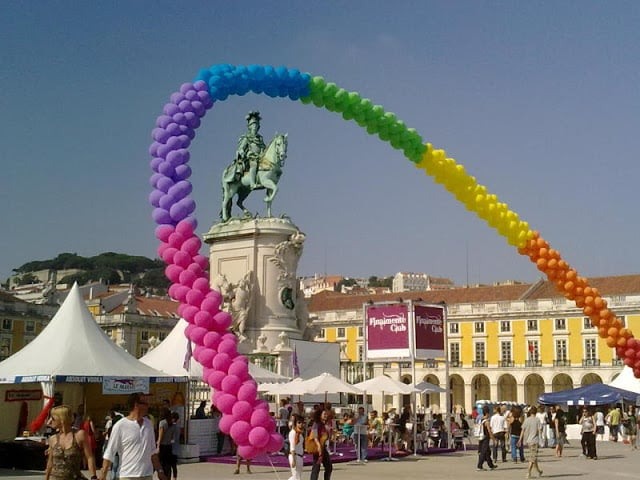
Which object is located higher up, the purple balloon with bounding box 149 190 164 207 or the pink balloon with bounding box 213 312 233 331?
the purple balloon with bounding box 149 190 164 207

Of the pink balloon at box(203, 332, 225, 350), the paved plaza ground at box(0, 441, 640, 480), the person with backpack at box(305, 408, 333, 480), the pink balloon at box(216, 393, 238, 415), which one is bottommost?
the paved plaza ground at box(0, 441, 640, 480)

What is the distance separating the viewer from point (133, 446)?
8.29 m

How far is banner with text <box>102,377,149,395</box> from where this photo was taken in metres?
18.2

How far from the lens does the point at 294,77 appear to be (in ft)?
46.6

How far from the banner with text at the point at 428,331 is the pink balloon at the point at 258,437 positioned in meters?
14.6

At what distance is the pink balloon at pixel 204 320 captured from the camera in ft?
35.7

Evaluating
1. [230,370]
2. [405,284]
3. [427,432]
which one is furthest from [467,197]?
[405,284]

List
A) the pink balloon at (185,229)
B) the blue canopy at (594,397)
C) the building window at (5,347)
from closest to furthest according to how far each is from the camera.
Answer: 1. the pink balloon at (185,229)
2. the blue canopy at (594,397)
3. the building window at (5,347)

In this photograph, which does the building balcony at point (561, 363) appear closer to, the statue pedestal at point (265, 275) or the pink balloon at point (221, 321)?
the statue pedestal at point (265, 275)

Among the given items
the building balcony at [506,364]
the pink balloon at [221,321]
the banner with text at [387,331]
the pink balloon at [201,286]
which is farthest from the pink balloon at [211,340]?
the building balcony at [506,364]

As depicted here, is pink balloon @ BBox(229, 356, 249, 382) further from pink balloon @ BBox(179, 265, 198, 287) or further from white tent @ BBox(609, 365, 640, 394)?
white tent @ BBox(609, 365, 640, 394)

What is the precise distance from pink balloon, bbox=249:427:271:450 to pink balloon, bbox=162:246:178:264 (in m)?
2.60

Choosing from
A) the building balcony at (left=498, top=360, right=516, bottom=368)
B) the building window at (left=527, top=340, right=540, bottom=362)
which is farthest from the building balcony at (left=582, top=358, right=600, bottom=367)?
the building balcony at (left=498, top=360, right=516, bottom=368)

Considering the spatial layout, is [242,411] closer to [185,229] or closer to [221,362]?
[221,362]
